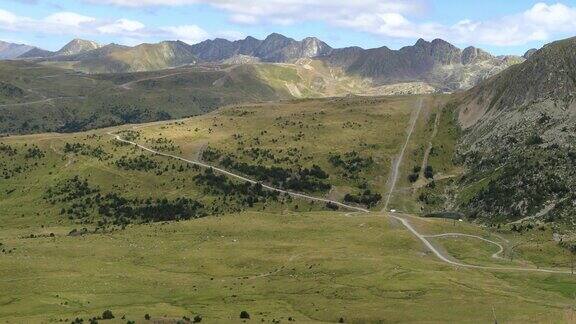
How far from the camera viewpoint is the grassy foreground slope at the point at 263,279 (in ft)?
230

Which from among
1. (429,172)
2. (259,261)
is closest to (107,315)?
(259,261)

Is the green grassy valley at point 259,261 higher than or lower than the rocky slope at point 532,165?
lower

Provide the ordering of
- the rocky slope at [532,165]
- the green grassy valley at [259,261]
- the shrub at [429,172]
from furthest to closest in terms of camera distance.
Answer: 1. the shrub at [429,172]
2. the rocky slope at [532,165]
3. the green grassy valley at [259,261]

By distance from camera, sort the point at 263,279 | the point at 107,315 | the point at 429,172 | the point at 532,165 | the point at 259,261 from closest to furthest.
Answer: the point at 107,315 < the point at 263,279 < the point at 259,261 < the point at 532,165 < the point at 429,172

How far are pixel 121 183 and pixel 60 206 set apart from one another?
2133 cm

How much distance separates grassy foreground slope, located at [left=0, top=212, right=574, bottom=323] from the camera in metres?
70.2

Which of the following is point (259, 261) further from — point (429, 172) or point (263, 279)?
point (429, 172)

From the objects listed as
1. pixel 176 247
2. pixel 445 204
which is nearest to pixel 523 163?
pixel 445 204

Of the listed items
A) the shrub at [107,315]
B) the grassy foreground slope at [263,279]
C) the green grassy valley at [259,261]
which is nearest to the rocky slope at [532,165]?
the green grassy valley at [259,261]

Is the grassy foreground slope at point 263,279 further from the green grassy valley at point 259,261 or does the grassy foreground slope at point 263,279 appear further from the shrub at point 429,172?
the shrub at point 429,172

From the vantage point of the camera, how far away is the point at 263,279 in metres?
92.7

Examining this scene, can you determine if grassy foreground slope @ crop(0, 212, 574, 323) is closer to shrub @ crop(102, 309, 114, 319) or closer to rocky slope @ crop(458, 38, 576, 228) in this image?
shrub @ crop(102, 309, 114, 319)

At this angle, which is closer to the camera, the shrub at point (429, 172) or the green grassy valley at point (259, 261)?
the green grassy valley at point (259, 261)

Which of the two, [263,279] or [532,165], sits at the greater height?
[532,165]
